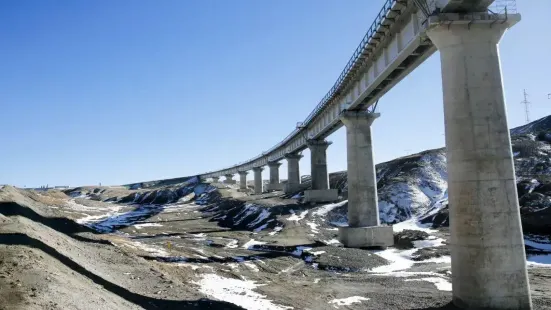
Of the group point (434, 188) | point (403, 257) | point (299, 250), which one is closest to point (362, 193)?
point (403, 257)

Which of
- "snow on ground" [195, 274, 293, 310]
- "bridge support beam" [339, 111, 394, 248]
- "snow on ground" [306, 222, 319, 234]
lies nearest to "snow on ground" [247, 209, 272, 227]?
"snow on ground" [306, 222, 319, 234]

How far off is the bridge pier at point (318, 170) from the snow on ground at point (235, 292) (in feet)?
118

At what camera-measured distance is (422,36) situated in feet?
60.2

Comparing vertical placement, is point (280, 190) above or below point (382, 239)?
above

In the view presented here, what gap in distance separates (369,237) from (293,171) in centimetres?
4293

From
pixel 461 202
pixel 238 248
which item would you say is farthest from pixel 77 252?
pixel 461 202

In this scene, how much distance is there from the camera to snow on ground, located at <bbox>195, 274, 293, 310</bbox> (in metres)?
15.5

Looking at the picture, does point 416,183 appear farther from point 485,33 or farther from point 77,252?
point 77,252

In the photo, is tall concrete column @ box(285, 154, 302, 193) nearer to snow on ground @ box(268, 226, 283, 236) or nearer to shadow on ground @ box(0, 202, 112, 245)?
snow on ground @ box(268, 226, 283, 236)

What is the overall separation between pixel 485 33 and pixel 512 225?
24.8ft

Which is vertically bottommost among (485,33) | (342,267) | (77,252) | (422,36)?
(342,267)

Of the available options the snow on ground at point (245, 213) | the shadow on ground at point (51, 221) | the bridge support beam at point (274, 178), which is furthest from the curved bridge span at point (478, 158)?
the bridge support beam at point (274, 178)

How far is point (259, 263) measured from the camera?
998 inches

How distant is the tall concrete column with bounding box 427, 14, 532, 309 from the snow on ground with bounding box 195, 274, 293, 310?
24.3 feet
